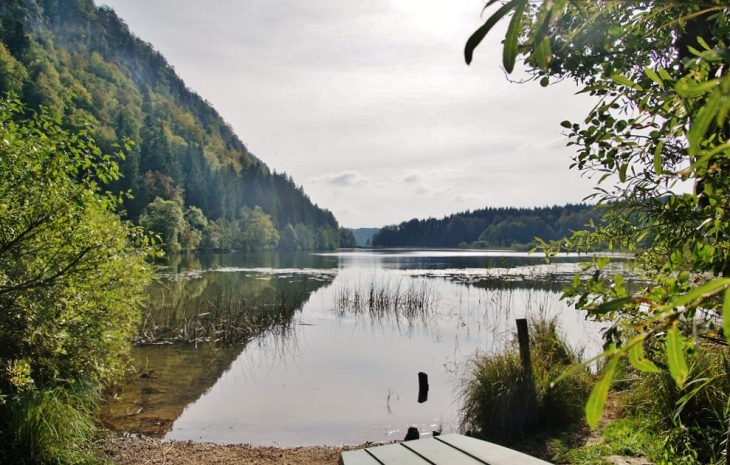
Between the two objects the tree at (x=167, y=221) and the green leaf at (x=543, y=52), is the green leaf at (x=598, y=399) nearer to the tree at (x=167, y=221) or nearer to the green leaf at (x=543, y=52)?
the green leaf at (x=543, y=52)

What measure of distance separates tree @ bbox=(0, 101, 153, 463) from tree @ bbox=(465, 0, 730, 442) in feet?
15.8

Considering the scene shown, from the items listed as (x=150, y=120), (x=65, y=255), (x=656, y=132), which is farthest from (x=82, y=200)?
(x=150, y=120)

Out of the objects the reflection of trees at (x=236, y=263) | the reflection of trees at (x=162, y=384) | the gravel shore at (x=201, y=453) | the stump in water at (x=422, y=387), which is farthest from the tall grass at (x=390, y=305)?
Answer: the reflection of trees at (x=236, y=263)

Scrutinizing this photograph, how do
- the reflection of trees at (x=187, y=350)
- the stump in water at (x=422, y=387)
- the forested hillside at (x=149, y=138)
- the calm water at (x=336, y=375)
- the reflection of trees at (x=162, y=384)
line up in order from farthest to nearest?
the forested hillside at (x=149, y=138), the stump in water at (x=422, y=387), the reflection of trees at (x=187, y=350), the calm water at (x=336, y=375), the reflection of trees at (x=162, y=384)

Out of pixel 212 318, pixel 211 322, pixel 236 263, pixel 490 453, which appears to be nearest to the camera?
pixel 490 453

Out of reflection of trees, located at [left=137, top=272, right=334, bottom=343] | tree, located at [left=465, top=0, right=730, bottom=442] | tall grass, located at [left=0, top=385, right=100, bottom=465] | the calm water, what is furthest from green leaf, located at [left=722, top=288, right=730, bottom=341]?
reflection of trees, located at [left=137, top=272, right=334, bottom=343]

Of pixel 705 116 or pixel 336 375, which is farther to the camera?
pixel 336 375

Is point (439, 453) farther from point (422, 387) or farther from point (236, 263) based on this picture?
point (236, 263)

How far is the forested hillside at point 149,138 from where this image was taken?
69.5 metres

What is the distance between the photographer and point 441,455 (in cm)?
286

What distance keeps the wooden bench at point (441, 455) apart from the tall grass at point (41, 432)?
143 inches

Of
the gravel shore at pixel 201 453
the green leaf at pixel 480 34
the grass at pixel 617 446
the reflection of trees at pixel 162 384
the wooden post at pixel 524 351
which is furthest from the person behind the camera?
the reflection of trees at pixel 162 384

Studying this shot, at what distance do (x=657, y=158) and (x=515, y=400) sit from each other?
20.8 ft

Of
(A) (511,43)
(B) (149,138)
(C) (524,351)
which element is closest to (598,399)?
(A) (511,43)
